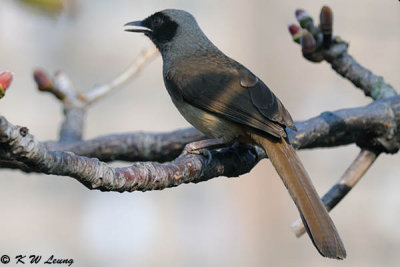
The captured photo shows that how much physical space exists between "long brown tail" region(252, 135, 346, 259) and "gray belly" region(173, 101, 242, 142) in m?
0.18

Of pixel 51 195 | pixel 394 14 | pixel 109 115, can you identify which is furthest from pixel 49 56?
pixel 394 14

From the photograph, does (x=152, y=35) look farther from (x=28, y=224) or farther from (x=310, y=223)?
(x=28, y=224)

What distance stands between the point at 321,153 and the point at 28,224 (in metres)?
4.00

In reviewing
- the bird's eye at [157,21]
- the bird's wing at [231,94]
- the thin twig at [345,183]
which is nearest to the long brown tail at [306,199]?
the bird's wing at [231,94]

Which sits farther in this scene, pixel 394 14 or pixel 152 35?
pixel 394 14

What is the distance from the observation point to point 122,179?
2586 mm

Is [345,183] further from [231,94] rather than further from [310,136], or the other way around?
[231,94]

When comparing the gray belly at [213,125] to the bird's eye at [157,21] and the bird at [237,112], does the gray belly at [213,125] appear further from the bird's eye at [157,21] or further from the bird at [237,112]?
the bird's eye at [157,21]

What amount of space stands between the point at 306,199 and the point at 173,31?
2174mm

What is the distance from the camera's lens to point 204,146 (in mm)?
3660

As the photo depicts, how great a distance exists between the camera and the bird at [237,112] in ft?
10.7

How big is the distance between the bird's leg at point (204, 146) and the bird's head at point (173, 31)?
1163 millimetres

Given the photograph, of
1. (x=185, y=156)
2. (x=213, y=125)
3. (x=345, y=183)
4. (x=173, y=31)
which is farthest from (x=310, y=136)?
(x=173, y=31)

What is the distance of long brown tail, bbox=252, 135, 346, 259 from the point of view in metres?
3.04
